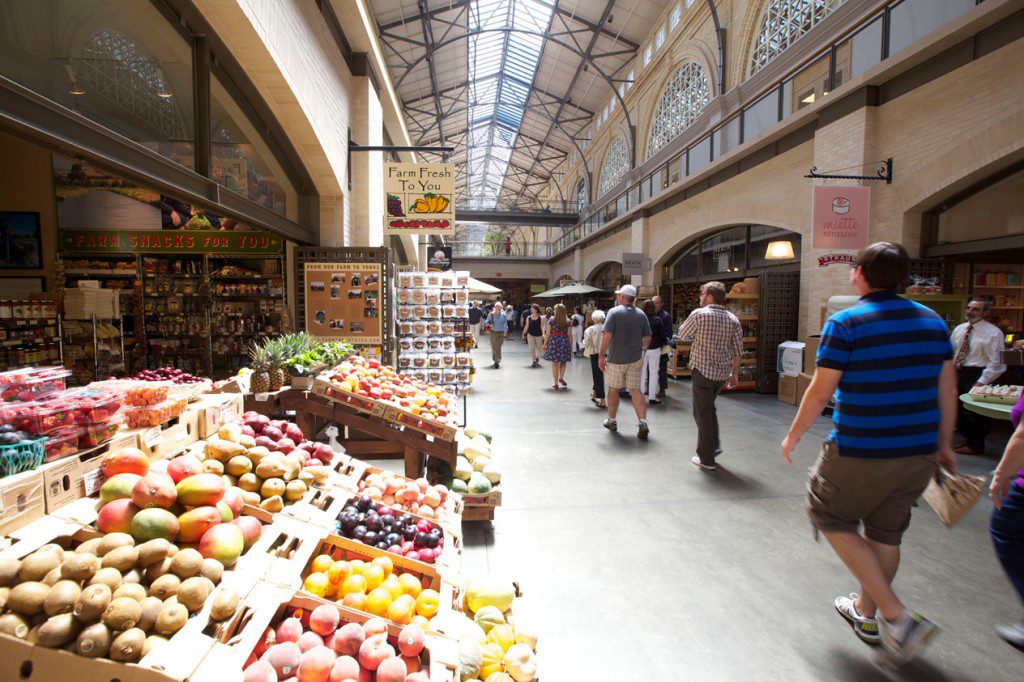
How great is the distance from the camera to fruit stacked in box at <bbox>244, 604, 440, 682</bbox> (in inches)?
58.7

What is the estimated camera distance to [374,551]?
7.19 ft

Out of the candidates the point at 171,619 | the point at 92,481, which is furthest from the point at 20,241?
the point at 171,619

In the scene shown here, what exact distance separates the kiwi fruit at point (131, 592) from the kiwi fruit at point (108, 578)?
0.02m

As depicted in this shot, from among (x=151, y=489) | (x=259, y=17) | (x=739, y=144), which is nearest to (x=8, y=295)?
(x=259, y=17)

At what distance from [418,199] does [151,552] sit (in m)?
6.52

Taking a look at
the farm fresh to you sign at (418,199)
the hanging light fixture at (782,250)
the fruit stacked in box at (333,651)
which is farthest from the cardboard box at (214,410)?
the hanging light fixture at (782,250)

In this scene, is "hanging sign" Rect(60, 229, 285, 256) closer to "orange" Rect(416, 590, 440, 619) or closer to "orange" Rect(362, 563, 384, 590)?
"orange" Rect(362, 563, 384, 590)

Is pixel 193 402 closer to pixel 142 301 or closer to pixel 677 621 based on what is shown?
pixel 677 621

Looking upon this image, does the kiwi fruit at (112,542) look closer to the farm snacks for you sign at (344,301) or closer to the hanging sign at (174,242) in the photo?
the farm snacks for you sign at (344,301)

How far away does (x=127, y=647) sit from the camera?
121 centimetres

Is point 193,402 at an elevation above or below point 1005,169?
below

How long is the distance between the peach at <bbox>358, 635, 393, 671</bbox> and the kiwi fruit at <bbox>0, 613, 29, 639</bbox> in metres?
0.85

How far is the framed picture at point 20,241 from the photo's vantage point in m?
7.49

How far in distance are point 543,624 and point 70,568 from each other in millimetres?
2011
